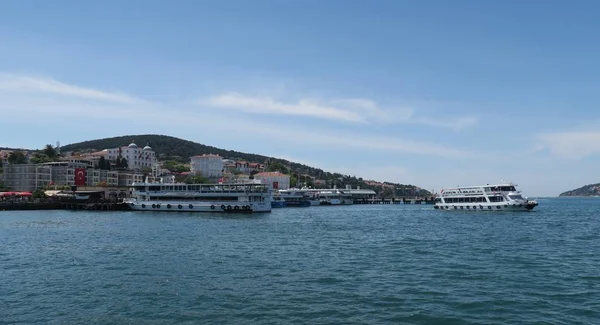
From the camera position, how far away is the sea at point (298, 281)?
1762 cm

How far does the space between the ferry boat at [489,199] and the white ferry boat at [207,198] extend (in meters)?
38.9

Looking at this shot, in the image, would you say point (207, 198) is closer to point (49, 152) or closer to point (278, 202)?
point (278, 202)

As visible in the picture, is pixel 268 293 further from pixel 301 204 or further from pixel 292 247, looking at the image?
pixel 301 204

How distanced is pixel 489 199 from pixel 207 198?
51.2 meters

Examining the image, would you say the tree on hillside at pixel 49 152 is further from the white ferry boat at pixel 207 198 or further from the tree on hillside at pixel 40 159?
the white ferry boat at pixel 207 198

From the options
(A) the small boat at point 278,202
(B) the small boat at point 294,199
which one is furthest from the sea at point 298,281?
(B) the small boat at point 294,199

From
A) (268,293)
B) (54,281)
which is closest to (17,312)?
(54,281)

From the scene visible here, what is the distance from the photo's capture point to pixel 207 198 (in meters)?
85.8

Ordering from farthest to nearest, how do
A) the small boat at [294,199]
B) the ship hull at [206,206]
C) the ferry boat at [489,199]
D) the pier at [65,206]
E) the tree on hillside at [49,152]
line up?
the tree on hillside at [49,152], the small boat at [294,199], the pier at [65,206], the ferry boat at [489,199], the ship hull at [206,206]

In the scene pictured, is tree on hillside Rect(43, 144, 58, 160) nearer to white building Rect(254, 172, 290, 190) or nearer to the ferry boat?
white building Rect(254, 172, 290, 190)


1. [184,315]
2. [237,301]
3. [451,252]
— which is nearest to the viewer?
[184,315]

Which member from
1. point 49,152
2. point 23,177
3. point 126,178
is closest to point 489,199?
point 126,178

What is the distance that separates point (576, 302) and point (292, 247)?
2065 centimetres

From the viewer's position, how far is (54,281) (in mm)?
23203
